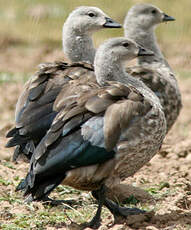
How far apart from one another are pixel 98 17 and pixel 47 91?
1.88m

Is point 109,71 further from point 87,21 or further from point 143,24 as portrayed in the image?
point 143,24

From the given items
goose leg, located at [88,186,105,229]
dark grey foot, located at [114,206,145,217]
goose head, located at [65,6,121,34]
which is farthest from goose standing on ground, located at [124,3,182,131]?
goose leg, located at [88,186,105,229]

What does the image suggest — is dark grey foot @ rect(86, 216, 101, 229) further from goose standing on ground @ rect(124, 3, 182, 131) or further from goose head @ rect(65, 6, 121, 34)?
goose head @ rect(65, 6, 121, 34)

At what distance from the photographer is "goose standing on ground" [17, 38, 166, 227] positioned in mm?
4328

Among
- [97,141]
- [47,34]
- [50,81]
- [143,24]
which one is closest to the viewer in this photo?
[97,141]

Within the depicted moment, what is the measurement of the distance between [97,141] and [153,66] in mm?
2832

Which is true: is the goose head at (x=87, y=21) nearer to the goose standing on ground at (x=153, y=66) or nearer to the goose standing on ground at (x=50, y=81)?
the goose standing on ground at (x=50, y=81)

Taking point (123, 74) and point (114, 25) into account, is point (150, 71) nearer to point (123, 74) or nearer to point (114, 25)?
point (114, 25)

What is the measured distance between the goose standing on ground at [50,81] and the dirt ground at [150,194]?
45 cm

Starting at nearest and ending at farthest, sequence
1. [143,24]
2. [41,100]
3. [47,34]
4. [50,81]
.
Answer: [41,100] → [50,81] → [143,24] → [47,34]

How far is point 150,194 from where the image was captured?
5352mm

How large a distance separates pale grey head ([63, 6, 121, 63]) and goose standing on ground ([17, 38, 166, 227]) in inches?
73.4

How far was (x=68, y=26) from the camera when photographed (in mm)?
6734

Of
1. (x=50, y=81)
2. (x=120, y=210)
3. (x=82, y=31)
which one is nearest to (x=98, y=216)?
(x=120, y=210)
